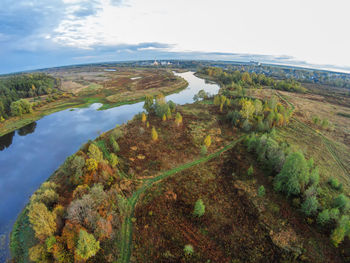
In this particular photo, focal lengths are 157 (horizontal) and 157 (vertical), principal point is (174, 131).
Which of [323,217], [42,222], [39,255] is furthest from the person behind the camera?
[323,217]

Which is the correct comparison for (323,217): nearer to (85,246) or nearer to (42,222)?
(85,246)

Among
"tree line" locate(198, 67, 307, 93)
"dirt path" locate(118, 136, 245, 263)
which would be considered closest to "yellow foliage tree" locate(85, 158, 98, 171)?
"dirt path" locate(118, 136, 245, 263)

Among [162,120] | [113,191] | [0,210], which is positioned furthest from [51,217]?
[162,120]

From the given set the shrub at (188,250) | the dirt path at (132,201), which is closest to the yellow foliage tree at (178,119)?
the dirt path at (132,201)

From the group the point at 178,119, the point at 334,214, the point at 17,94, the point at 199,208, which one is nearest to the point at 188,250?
the point at 199,208

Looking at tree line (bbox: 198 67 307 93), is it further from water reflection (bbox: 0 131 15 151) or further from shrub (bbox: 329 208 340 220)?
water reflection (bbox: 0 131 15 151)

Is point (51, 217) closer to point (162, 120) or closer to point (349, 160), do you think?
point (162, 120)
